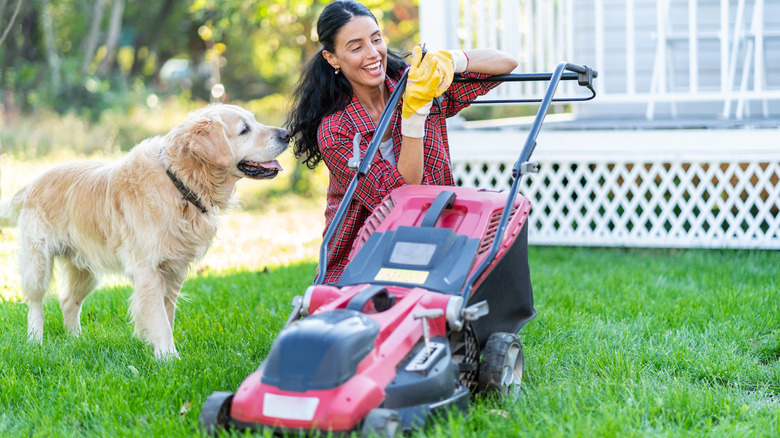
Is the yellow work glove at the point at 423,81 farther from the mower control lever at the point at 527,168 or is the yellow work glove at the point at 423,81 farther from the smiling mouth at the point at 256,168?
the smiling mouth at the point at 256,168

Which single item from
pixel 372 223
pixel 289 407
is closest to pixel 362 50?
pixel 372 223

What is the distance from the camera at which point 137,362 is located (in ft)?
11.6

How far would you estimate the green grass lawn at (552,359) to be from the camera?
8.96ft

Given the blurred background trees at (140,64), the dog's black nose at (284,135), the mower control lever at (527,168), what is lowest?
the blurred background trees at (140,64)

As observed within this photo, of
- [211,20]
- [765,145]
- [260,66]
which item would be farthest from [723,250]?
[260,66]

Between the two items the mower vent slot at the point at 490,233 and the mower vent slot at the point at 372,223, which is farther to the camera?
the mower vent slot at the point at 372,223

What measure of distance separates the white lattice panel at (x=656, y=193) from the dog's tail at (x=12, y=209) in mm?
3330

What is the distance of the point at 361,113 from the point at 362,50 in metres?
0.30

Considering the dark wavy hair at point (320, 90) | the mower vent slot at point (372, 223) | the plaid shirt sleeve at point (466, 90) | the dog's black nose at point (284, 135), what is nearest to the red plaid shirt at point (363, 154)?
the plaid shirt sleeve at point (466, 90)

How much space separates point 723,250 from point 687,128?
3.19ft

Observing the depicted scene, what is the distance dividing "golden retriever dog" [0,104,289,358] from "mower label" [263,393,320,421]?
1479mm

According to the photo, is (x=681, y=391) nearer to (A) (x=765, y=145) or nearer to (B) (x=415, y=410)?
(B) (x=415, y=410)

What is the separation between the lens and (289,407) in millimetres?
2254

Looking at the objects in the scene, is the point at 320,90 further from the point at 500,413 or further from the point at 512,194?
the point at 500,413
